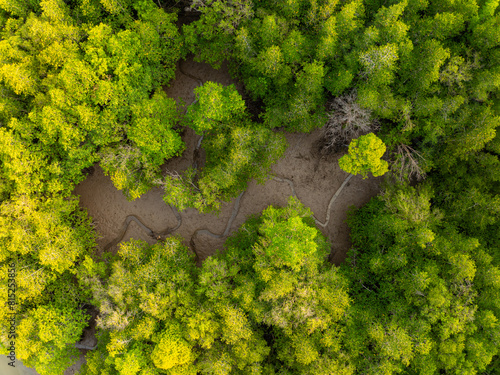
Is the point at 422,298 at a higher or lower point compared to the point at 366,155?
lower

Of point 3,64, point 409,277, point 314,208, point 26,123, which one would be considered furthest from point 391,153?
point 3,64

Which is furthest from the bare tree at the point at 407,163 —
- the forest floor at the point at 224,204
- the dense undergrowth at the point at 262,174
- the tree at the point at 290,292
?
the tree at the point at 290,292

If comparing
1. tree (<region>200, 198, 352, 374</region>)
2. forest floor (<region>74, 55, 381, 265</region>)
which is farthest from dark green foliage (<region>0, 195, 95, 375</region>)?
tree (<region>200, 198, 352, 374</region>)

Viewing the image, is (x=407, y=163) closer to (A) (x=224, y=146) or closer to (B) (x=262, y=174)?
(B) (x=262, y=174)

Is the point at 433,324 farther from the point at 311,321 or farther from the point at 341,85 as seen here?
the point at 341,85

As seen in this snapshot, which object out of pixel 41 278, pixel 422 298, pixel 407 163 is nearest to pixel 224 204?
pixel 41 278

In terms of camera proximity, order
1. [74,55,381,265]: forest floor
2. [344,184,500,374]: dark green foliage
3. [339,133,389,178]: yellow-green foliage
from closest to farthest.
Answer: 1. [344,184,500,374]: dark green foliage
2. [339,133,389,178]: yellow-green foliage
3. [74,55,381,265]: forest floor

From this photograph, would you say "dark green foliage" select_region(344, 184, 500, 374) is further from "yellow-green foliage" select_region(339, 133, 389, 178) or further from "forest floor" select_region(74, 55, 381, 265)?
"forest floor" select_region(74, 55, 381, 265)

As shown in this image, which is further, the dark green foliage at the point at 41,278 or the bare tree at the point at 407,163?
the bare tree at the point at 407,163

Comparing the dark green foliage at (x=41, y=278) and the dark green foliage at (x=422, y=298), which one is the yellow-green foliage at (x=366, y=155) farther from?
the dark green foliage at (x=41, y=278)
